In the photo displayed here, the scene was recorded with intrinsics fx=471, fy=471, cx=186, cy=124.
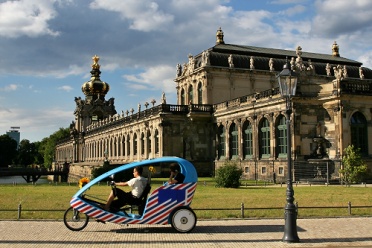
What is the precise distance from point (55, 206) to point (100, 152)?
8284 cm

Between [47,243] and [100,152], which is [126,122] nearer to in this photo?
[100,152]

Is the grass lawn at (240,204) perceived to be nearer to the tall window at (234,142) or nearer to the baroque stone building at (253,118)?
the baroque stone building at (253,118)

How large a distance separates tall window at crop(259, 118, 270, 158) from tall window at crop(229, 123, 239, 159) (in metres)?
5.35

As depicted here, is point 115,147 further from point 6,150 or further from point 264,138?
point 6,150

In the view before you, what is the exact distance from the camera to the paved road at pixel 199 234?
548 inches

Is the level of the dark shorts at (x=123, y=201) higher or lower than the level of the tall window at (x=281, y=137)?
lower

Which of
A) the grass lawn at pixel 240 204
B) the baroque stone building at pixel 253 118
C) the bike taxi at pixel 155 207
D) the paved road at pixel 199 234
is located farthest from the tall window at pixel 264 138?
the bike taxi at pixel 155 207

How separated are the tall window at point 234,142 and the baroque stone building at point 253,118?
106 mm

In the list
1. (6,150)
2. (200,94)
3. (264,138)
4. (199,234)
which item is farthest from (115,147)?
(6,150)

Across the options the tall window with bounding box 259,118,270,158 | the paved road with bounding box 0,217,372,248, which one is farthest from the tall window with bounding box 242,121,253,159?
the paved road with bounding box 0,217,372,248

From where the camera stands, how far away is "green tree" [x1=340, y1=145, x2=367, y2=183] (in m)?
39.0

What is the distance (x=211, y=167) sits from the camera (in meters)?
61.2

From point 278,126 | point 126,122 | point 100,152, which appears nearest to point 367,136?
point 278,126

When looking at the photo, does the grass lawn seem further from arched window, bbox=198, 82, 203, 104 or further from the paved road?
arched window, bbox=198, 82, 203, 104
